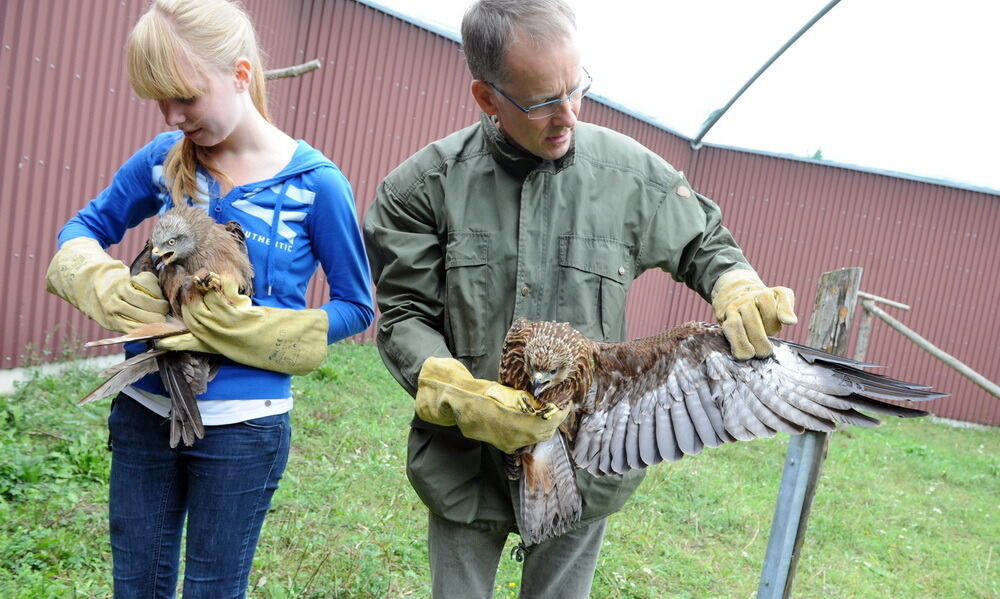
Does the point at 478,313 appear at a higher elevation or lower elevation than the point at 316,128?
lower

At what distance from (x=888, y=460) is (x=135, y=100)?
8.87 m

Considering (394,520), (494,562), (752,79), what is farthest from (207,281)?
(752,79)

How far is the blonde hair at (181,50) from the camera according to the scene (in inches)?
76.2

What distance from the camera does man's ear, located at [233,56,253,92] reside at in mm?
2078

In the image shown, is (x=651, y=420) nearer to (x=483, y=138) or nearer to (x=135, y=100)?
(x=483, y=138)

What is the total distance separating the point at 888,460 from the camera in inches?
344

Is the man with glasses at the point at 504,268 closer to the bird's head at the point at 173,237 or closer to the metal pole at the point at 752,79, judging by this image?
the bird's head at the point at 173,237

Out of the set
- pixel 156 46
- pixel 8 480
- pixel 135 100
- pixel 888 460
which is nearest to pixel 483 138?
pixel 156 46

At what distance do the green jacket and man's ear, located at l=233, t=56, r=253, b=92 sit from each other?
48cm

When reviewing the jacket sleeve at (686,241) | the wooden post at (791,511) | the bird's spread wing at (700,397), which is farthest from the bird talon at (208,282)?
the wooden post at (791,511)

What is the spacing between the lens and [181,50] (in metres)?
1.95

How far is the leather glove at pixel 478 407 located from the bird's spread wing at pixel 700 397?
302 mm

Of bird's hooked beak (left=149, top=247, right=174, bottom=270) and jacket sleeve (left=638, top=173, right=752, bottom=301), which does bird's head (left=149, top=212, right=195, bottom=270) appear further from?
jacket sleeve (left=638, top=173, right=752, bottom=301)

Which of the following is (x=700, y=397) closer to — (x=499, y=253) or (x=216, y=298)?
(x=499, y=253)
